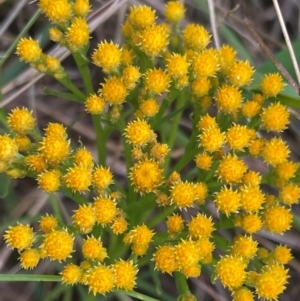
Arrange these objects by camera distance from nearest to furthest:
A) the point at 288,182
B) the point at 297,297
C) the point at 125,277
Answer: the point at 125,277
the point at 288,182
the point at 297,297

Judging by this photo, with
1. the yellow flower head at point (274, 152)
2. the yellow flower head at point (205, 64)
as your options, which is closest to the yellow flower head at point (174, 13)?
the yellow flower head at point (205, 64)

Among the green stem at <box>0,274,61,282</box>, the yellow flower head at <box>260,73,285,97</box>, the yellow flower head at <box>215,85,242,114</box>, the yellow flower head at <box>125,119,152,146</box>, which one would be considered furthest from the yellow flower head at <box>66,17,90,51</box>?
the green stem at <box>0,274,61,282</box>

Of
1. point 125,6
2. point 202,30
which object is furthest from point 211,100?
point 125,6

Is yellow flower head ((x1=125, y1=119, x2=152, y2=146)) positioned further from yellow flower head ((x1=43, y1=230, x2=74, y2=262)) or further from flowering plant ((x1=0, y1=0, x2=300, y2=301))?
yellow flower head ((x1=43, y1=230, x2=74, y2=262))

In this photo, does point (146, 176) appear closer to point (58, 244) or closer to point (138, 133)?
point (138, 133)

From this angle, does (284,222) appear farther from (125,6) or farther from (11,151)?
(125,6)

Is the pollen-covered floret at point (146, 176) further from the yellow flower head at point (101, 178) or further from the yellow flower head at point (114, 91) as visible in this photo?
the yellow flower head at point (114, 91)
